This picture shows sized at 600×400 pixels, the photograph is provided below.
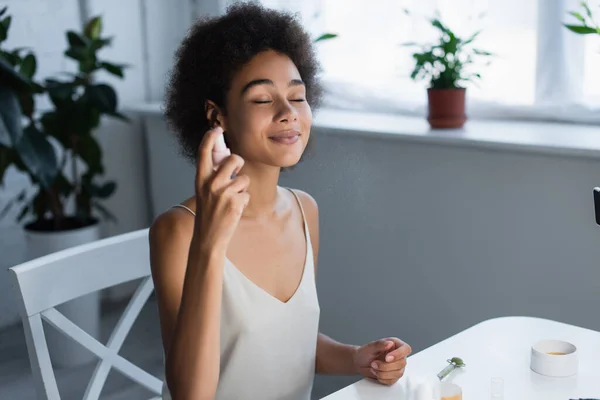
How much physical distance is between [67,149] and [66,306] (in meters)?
0.52

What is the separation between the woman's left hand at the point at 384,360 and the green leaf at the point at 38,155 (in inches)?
60.4

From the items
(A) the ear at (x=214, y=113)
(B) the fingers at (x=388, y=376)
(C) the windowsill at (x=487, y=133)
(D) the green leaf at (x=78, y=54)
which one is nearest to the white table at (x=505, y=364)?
(B) the fingers at (x=388, y=376)

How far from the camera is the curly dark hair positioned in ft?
4.39

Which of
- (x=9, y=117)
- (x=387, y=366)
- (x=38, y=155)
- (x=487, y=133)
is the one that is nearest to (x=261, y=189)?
(x=387, y=366)

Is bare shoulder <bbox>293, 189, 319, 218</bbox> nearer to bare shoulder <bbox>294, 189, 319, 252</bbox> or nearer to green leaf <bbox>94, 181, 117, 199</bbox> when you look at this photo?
bare shoulder <bbox>294, 189, 319, 252</bbox>

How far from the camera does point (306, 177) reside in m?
2.46

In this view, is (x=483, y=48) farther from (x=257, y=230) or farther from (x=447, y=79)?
(x=257, y=230)

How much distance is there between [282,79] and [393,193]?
931 mm

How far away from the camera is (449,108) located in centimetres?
217

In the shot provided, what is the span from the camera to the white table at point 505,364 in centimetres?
110

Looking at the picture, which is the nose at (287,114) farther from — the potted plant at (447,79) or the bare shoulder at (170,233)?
the potted plant at (447,79)

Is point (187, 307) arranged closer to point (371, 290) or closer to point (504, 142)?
point (504, 142)

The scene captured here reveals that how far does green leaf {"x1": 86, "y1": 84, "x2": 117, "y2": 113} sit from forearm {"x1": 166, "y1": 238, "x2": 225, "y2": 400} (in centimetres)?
173

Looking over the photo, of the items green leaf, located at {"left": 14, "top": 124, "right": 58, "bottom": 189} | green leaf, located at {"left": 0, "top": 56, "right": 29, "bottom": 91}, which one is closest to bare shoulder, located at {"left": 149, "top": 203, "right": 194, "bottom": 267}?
green leaf, located at {"left": 0, "top": 56, "right": 29, "bottom": 91}
